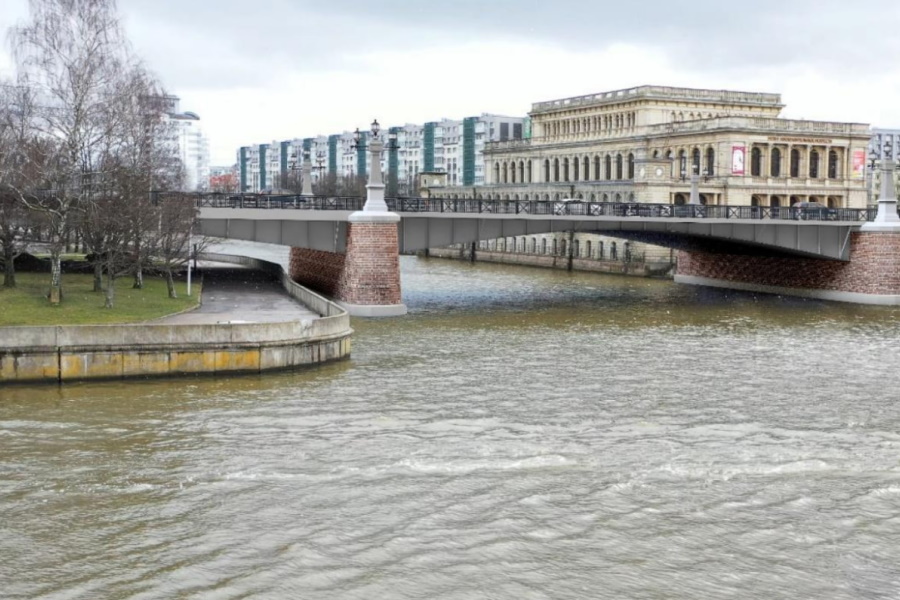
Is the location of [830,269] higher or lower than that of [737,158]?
lower

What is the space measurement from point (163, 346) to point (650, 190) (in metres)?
77.0

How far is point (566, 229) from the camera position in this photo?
6812 cm

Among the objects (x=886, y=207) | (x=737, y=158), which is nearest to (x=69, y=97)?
(x=886, y=207)

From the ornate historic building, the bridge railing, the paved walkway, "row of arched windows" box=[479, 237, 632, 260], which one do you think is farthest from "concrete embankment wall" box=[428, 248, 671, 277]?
the paved walkway

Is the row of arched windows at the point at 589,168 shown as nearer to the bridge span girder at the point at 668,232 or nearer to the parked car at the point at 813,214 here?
Result: the bridge span girder at the point at 668,232

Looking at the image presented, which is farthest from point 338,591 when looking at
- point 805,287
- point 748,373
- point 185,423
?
point 805,287

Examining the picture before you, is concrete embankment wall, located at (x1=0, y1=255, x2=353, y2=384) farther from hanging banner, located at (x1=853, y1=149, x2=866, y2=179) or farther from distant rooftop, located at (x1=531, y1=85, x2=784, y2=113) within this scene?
distant rooftop, located at (x1=531, y1=85, x2=784, y2=113)

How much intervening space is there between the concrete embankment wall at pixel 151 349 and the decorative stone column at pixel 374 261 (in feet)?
56.8

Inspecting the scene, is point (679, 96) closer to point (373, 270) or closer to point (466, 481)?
point (373, 270)

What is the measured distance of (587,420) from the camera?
33312mm

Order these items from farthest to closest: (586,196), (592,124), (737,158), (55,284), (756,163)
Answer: (592,124), (586,196), (756,163), (737,158), (55,284)

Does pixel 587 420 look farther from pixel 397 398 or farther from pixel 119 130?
pixel 119 130

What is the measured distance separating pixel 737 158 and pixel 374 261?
186ft

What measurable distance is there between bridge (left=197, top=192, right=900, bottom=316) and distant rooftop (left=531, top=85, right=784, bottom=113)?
39725 millimetres
